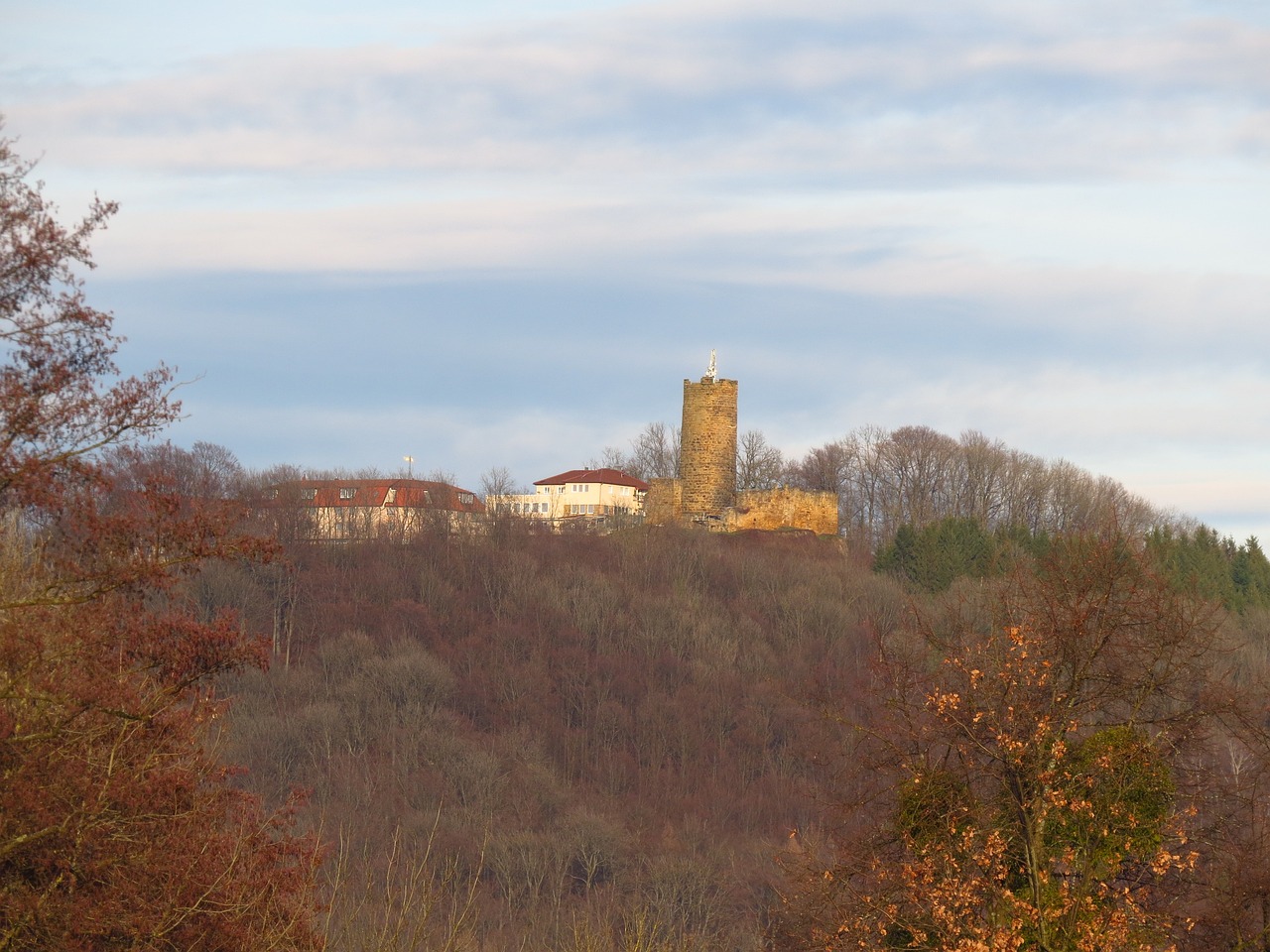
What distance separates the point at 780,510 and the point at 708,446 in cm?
424

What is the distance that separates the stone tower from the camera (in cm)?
6016

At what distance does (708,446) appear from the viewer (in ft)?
200

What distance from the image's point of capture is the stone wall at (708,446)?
60156mm

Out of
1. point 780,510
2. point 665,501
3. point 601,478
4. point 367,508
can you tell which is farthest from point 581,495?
point 780,510

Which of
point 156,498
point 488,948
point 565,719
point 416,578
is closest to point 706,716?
point 565,719

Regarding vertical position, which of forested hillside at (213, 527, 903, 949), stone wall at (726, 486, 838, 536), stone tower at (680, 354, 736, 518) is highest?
stone tower at (680, 354, 736, 518)

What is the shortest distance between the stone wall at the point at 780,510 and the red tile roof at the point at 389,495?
1706cm

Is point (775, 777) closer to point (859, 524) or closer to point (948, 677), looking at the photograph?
point (859, 524)

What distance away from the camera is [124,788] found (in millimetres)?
11359

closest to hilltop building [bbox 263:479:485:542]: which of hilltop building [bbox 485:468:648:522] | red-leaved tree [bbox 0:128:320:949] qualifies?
hilltop building [bbox 485:468:648:522]

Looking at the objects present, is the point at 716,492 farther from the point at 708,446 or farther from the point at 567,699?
the point at 567,699

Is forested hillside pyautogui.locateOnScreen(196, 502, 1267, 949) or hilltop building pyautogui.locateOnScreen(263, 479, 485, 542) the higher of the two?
hilltop building pyautogui.locateOnScreen(263, 479, 485, 542)

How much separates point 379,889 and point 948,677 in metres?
28.0

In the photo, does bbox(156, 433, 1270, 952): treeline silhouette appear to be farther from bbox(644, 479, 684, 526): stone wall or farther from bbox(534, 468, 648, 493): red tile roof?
bbox(534, 468, 648, 493): red tile roof
